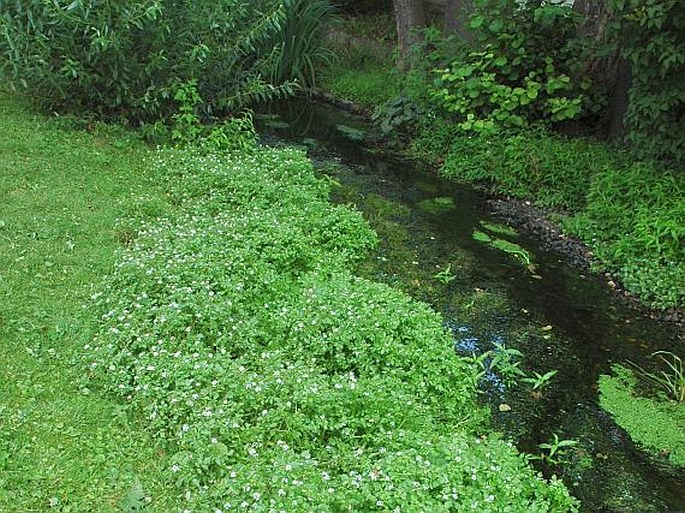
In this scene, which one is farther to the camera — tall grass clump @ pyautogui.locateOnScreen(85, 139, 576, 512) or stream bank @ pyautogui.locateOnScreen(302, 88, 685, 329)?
stream bank @ pyautogui.locateOnScreen(302, 88, 685, 329)

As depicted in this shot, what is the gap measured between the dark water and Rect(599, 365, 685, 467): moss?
72 mm

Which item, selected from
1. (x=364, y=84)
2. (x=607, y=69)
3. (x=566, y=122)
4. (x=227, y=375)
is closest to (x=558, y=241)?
(x=566, y=122)

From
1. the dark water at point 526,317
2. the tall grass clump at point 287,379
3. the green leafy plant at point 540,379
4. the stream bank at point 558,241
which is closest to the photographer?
the tall grass clump at point 287,379

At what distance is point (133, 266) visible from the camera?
3922 mm

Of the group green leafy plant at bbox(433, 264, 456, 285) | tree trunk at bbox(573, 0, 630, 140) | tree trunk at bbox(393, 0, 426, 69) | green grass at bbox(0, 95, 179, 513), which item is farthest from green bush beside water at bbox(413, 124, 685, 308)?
green grass at bbox(0, 95, 179, 513)

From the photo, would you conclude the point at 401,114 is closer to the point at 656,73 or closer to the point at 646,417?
the point at 656,73

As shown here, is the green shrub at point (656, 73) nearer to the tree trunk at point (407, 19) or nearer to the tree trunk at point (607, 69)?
the tree trunk at point (607, 69)

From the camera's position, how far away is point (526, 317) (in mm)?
4637

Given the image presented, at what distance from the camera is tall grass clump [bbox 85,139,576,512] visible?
2.70m

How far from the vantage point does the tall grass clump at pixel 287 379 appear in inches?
106

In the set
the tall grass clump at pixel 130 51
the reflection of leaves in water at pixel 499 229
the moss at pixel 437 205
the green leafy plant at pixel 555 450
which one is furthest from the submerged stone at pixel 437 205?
the green leafy plant at pixel 555 450

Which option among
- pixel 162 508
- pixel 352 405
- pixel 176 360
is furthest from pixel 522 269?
pixel 162 508

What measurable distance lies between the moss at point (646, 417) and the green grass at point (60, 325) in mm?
2384

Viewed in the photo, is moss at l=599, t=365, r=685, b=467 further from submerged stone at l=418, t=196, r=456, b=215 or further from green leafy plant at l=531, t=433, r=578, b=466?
submerged stone at l=418, t=196, r=456, b=215
